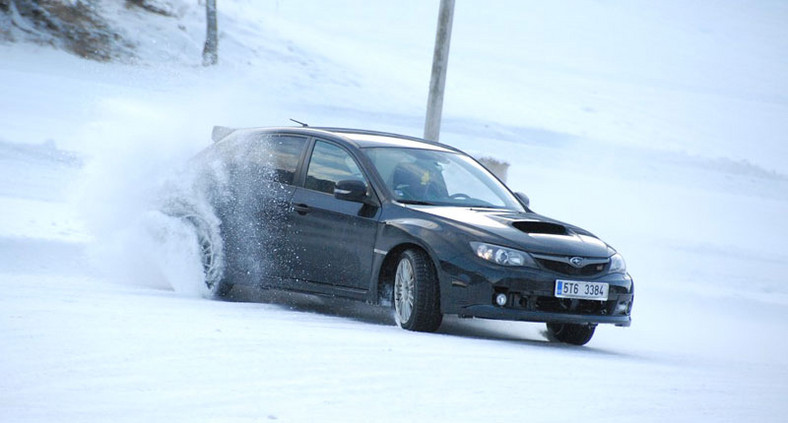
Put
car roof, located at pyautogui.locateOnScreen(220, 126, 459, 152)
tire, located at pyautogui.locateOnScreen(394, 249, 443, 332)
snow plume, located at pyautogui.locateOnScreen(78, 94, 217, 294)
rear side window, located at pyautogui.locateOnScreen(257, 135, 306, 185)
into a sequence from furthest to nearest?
snow plume, located at pyautogui.locateOnScreen(78, 94, 217, 294) < rear side window, located at pyautogui.locateOnScreen(257, 135, 306, 185) < car roof, located at pyautogui.locateOnScreen(220, 126, 459, 152) < tire, located at pyautogui.locateOnScreen(394, 249, 443, 332)

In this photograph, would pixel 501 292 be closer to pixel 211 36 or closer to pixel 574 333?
pixel 574 333

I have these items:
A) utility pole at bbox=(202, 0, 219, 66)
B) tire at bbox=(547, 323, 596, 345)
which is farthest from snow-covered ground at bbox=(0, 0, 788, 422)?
utility pole at bbox=(202, 0, 219, 66)

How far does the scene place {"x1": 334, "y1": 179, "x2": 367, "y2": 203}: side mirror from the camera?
8.70 meters

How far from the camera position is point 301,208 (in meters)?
9.20

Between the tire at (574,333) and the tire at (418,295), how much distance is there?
140 centimetres

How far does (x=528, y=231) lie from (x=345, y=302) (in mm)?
2787

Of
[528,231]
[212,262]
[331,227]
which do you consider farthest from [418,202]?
[212,262]

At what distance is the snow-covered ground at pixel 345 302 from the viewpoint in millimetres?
5703

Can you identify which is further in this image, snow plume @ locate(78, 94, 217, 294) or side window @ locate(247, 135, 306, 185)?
snow plume @ locate(78, 94, 217, 294)

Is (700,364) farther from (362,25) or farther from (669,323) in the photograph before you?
(362,25)

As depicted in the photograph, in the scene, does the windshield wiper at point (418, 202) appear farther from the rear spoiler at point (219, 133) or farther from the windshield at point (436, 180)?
the rear spoiler at point (219, 133)

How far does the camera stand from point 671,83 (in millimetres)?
50594

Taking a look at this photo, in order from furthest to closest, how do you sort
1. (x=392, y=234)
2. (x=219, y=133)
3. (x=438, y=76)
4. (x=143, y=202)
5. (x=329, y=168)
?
(x=438, y=76), (x=219, y=133), (x=143, y=202), (x=329, y=168), (x=392, y=234)

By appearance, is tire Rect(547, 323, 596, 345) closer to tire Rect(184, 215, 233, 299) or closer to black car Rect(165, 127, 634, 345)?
black car Rect(165, 127, 634, 345)
